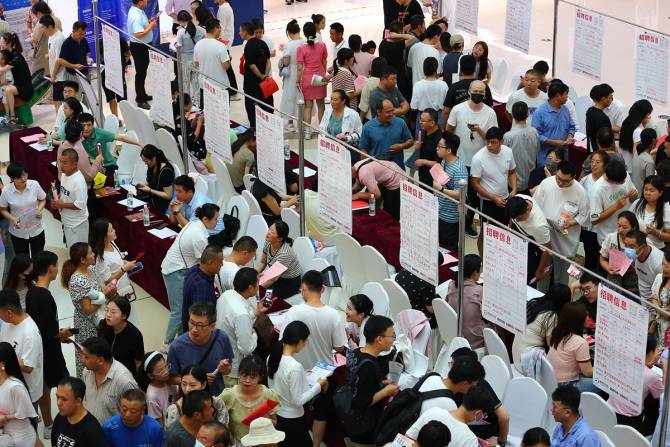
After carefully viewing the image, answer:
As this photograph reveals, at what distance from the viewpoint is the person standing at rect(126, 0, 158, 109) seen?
14242 mm

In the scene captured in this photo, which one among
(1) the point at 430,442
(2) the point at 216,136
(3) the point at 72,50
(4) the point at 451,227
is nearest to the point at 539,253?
(4) the point at 451,227

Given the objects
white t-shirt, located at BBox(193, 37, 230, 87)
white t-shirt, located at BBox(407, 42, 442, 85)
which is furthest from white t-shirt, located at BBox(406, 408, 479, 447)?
white t-shirt, located at BBox(193, 37, 230, 87)

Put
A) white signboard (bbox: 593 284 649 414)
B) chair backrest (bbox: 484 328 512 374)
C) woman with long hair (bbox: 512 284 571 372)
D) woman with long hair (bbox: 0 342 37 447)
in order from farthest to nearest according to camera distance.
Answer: woman with long hair (bbox: 512 284 571 372) → chair backrest (bbox: 484 328 512 374) → woman with long hair (bbox: 0 342 37 447) → white signboard (bbox: 593 284 649 414)

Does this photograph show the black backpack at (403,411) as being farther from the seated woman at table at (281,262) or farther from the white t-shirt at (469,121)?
the white t-shirt at (469,121)

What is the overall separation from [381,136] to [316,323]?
348 cm

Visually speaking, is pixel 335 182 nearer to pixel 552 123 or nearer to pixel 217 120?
pixel 217 120


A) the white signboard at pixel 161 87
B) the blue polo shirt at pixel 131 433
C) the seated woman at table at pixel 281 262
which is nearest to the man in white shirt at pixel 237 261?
the seated woman at table at pixel 281 262

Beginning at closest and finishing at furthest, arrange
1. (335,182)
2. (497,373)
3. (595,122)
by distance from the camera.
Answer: (497,373) → (335,182) → (595,122)

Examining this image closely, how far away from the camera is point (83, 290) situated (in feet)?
25.2

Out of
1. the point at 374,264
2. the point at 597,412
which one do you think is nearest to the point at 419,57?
the point at 374,264

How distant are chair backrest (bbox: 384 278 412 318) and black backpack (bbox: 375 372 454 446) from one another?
4.66 ft

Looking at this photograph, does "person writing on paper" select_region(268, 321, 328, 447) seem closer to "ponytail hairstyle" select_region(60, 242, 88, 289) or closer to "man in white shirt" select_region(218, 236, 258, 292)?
"man in white shirt" select_region(218, 236, 258, 292)

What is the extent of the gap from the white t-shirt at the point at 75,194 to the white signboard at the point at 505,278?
3751mm

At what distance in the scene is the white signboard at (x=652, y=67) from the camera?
10688 millimetres
